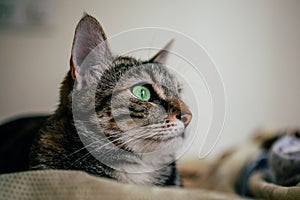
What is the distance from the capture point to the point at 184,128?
38 centimetres

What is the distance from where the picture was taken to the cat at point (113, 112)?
1.19ft

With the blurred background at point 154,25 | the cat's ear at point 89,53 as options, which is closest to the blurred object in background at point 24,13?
the blurred background at point 154,25

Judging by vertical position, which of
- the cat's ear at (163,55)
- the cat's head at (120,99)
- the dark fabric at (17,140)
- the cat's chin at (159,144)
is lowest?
the dark fabric at (17,140)

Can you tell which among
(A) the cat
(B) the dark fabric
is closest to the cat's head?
(A) the cat

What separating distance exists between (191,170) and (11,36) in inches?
27.5

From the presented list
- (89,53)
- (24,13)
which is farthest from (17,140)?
(89,53)

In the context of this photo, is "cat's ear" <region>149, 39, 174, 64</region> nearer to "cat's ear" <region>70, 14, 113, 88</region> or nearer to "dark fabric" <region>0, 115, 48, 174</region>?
"cat's ear" <region>70, 14, 113, 88</region>

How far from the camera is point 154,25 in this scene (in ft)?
1.34

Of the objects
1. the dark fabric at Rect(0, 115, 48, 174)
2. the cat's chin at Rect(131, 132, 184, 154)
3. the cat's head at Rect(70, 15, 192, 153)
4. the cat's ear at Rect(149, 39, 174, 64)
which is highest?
the cat's ear at Rect(149, 39, 174, 64)

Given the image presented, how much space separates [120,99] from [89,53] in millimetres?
57

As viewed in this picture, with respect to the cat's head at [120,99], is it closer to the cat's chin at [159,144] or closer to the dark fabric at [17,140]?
the cat's chin at [159,144]

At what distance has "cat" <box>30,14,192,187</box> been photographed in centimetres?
36

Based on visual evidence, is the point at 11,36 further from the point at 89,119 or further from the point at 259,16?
the point at 259,16

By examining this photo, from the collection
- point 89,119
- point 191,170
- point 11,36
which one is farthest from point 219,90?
point 191,170
